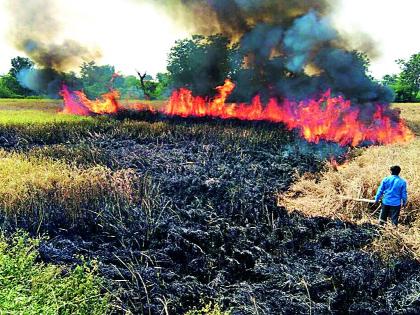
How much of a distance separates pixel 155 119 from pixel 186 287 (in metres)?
16.4

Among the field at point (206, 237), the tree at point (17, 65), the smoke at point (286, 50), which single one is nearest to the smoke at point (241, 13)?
the smoke at point (286, 50)

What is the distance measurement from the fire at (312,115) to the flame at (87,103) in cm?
358

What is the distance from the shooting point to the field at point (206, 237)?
5672 mm

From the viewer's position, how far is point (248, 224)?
8.30 meters

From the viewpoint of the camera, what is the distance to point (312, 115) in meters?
19.8

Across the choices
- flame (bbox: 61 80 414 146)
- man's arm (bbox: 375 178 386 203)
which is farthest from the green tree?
man's arm (bbox: 375 178 386 203)

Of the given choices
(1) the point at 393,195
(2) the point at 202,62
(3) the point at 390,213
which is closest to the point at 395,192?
(1) the point at 393,195

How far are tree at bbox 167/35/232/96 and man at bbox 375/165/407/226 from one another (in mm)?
18009

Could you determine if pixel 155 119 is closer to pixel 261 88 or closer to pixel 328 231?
pixel 261 88

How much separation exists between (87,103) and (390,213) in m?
22.0

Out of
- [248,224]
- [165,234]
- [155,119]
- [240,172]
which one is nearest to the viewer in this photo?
[165,234]

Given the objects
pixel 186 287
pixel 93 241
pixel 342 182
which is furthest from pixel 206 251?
pixel 342 182

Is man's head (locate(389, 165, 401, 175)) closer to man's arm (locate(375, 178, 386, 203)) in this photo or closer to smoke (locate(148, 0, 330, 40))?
man's arm (locate(375, 178, 386, 203))

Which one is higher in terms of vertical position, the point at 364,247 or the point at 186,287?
the point at 364,247
